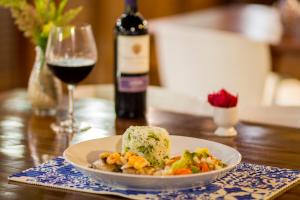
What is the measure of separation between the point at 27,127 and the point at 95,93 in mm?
820

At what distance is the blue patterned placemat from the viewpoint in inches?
53.2

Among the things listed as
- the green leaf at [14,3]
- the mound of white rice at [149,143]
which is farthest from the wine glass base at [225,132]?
the green leaf at [14,3]

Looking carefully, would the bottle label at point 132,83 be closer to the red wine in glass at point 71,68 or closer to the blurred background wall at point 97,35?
the red wine in glass at point 71,68

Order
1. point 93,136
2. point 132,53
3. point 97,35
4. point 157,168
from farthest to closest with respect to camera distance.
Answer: point 97,35, point 132,53, point 93,136, point 157,168

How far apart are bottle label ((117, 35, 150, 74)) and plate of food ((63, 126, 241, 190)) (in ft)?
1.40

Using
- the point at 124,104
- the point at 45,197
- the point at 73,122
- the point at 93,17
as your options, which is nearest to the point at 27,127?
the point at 73,122

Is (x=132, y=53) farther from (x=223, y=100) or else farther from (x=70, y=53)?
(x=223, y=100)

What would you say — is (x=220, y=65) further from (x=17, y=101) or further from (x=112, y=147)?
(x=112, y=147)

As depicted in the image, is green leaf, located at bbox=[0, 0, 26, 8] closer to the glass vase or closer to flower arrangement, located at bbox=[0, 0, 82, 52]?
flower arrangement, located at bbox=[0, 0, 82, 52]

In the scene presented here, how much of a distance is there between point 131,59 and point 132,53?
16 millimetres

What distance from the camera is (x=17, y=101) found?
226 centimetres

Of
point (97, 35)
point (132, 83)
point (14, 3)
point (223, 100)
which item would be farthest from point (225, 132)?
point (97, 35)

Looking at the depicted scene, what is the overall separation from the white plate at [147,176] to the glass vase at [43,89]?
54cm

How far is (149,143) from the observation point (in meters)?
1.47
